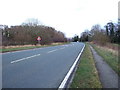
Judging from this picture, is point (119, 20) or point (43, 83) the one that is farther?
point (119, 20)

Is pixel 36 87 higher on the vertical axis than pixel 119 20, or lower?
lower

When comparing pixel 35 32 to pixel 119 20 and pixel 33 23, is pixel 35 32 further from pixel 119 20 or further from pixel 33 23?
pixel 119 20

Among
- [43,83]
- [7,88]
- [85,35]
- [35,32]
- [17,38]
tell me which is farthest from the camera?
[85,35]

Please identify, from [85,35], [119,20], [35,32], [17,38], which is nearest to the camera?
[119,20]

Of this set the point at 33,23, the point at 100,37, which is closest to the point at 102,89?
the point at 100,37

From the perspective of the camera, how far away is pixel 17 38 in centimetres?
A: 5416

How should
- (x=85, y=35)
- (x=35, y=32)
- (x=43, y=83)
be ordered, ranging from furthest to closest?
(x=85, y=35) < (x=35, y=32) < (x=43, y=83)

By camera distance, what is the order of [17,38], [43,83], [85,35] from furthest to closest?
[85,35], [17,38], [43,83]

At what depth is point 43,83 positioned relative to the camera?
26.4ft

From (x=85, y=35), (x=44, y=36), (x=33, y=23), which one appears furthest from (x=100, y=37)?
(x=85, y=35)

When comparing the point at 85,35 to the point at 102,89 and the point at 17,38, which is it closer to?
the point at 17,38

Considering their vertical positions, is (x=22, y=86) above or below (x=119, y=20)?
below

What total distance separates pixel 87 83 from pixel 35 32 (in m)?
53.5

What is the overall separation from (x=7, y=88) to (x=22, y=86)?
0.55 m
